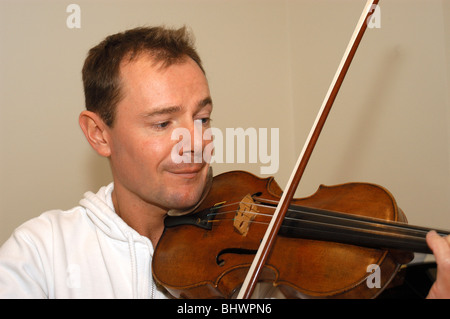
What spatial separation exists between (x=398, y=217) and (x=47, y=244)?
0.84 meters

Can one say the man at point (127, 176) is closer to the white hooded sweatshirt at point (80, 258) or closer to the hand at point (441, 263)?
the white hooded sweatshirt at point (80, 258)

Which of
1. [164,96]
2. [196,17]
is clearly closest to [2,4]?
[196,17]

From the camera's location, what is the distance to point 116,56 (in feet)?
3.60

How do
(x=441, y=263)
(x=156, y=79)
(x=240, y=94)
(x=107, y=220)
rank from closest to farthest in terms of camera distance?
(x=441, y=263), (x=156, y=79), (x=107, y=220), (x=240, y=94)

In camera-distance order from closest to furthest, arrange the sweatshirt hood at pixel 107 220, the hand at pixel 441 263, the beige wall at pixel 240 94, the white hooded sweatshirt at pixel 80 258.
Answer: the hand at pixel 441 263 → the white hooded sweatshirt at pixel 80 258 → the sweatshirt hood at pixel 107 220 → the beige wall at pixel 240 94

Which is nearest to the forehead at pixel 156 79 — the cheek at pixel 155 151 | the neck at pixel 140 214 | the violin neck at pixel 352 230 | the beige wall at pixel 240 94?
the cheek at pixel 155 151

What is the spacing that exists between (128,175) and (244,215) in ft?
1.04

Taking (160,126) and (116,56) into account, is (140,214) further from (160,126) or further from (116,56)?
(116,56)

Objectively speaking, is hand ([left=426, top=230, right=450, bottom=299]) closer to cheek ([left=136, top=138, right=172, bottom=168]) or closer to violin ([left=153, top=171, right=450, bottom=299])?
violin ([left=153, top=171, right=450, bottom=299])

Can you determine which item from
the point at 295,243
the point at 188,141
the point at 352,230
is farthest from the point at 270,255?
the point at 188,141

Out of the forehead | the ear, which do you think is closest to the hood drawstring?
the ear

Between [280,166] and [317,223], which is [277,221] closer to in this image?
[317,223]

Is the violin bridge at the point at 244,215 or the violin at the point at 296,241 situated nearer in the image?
the violin at the point at 296,241

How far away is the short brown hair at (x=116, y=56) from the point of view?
107 centimetres
